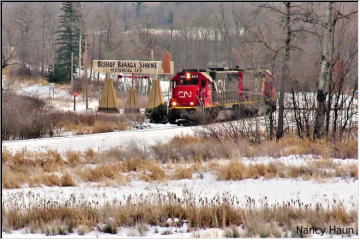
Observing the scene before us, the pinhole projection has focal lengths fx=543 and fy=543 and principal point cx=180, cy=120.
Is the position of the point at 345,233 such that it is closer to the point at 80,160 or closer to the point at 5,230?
the point at 5,230

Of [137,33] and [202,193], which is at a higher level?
[137,33]

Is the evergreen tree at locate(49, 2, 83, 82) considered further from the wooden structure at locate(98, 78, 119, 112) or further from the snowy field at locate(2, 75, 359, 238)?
the snowy field at locate(2, 75, 359, 238)

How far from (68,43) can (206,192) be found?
51.6 meters

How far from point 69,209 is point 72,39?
53.8m

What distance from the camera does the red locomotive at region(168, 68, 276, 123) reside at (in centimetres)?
2883

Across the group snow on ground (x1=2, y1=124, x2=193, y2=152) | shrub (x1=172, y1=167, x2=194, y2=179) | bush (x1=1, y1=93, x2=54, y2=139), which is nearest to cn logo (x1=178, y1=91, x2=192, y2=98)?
snow on ground (x1=2, y1=124, x2=193, y2=152)

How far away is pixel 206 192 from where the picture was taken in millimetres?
11219

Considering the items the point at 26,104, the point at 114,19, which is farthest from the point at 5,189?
the point at 114,19

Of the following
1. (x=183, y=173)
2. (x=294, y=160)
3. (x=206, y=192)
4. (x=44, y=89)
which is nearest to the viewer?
(x=206, y=192)

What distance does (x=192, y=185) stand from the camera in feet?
40.0

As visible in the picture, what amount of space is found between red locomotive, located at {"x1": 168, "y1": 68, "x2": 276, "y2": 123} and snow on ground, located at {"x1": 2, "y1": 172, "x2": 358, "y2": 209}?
14777 millimetres

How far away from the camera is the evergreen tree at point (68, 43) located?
59.0 meters

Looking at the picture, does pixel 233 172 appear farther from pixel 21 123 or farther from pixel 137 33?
pixel 137 33

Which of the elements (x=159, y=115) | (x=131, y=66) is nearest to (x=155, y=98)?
(x=131, y=66)
